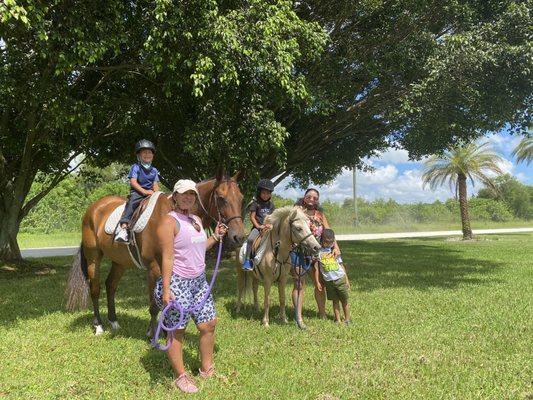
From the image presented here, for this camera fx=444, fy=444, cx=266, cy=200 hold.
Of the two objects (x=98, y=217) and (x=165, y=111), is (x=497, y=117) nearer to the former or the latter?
(x=165, y=111)

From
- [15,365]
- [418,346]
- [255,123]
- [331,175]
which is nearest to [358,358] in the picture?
[418,346]

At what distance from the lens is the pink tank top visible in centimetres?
455

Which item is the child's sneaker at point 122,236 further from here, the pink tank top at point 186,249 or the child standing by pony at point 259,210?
the child standing by pony at point 259,210

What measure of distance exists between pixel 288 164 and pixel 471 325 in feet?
41.2

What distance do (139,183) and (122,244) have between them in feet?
3.27

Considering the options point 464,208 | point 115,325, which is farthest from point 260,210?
point 464,208

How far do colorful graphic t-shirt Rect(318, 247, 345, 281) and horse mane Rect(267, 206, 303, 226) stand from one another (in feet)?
3.03

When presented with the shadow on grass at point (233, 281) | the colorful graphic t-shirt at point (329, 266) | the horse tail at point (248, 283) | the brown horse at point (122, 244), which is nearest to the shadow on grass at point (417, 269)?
the shadow on grass at point (233, 281)

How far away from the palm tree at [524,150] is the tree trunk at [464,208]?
35.0 feet

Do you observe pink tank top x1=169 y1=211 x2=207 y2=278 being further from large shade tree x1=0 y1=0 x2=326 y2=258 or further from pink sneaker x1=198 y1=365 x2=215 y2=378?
large shade tree x1=0 y1=0 x2=326 y2=258

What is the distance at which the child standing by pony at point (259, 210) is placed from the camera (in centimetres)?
785

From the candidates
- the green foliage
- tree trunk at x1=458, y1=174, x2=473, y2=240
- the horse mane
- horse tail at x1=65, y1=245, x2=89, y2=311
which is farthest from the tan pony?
tree trunk at x1=458, y1=174, x2=473, y2=240

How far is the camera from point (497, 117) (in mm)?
12680

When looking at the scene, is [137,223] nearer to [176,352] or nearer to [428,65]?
[176,352]
